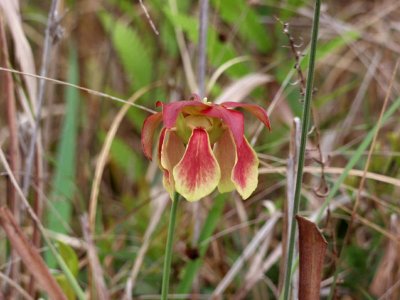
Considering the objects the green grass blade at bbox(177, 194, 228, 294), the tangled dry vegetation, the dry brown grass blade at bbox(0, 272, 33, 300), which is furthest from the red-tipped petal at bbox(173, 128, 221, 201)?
the green grass blade at bbox(177, 194, 228, 294)

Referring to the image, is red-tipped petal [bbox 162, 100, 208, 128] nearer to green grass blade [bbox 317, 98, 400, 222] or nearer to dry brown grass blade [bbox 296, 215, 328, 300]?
dry brown grass blade [bbox 296, 215, 328, 300]

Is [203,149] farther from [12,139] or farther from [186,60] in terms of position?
[186,60]

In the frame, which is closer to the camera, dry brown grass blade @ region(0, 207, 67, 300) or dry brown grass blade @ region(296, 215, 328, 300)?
dry brown grass blade @ region(296, 215, 328, 300)

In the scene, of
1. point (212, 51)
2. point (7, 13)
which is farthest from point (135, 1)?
point (7, 13)

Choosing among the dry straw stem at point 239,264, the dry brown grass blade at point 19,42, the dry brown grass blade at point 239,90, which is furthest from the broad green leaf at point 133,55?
the dry straw stem at point 239,264

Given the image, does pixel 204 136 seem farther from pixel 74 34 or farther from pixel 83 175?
pixel 74 34

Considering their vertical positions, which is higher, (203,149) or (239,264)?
(203,149)

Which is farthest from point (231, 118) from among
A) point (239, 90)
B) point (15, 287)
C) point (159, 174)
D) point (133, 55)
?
point (133, 55)
